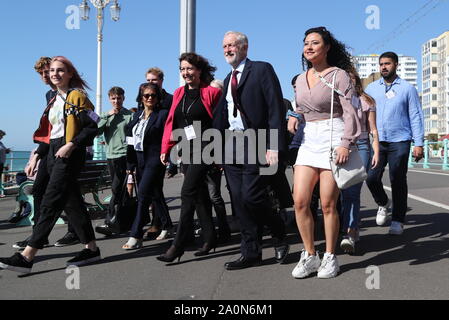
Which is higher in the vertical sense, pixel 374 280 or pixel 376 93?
pixel 376 93

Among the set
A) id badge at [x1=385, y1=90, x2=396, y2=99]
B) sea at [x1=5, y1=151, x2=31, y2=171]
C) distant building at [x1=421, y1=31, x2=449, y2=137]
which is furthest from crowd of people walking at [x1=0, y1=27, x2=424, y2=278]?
distant building at [x1=421, y1=31, x2=449, y2=137]

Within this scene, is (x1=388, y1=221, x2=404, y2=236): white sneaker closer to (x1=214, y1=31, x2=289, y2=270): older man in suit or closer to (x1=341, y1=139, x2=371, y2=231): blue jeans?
(x1=341, y1=139, x2=371, y2=231): blue jeans

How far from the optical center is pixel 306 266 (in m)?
3.76

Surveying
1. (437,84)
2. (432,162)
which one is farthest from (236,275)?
(437,84)

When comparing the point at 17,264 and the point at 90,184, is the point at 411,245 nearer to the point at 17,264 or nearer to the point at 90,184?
the point at 17,264

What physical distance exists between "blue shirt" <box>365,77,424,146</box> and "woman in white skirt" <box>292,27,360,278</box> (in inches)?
82.4

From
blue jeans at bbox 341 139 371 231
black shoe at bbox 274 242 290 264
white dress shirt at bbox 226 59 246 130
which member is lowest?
black shoe at bbox 274 242 290 264

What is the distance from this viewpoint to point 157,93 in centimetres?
518

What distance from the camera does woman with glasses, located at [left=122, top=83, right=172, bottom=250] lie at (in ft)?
16.3
